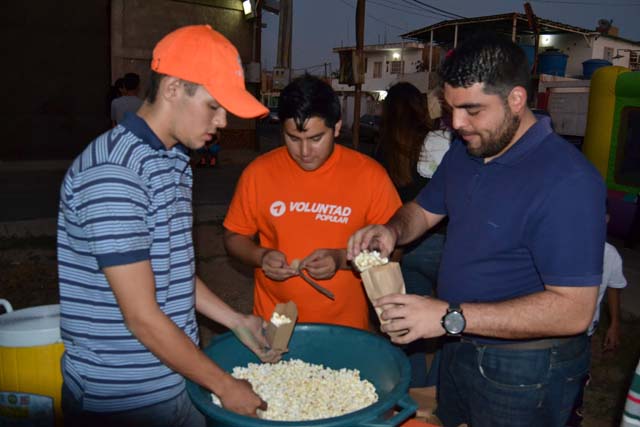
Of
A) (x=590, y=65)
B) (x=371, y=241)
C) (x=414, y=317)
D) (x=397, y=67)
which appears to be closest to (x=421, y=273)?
(x=371, y=241)

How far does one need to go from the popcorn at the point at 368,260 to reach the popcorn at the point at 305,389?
0.46 metres

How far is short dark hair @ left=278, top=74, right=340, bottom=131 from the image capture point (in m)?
2.91

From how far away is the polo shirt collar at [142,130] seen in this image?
1922 millimetres

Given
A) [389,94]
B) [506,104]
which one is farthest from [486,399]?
[389,94]

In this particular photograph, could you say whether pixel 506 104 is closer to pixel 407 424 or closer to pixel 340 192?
pixel 340 192

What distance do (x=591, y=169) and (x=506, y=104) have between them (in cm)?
39

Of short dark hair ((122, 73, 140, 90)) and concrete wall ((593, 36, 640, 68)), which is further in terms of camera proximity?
concrete wall ((593, 36, 640, 68))

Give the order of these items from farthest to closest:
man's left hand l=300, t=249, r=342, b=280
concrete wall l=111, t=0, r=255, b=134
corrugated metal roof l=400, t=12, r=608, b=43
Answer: corrugated metal roof l=400, t=12, r=608, b=43
concrete wall l=111, t=0, r=255, b=134
man's left hand l=300, t=249, r=342, b=280

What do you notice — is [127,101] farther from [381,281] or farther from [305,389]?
[381,281]

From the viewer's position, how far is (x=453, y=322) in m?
2.11

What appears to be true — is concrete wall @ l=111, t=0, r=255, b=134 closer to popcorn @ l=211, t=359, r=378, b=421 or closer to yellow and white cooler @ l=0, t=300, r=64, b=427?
yellow and white cooler @ l=0, t=300, r=64, b=427

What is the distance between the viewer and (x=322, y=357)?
8.51 feet

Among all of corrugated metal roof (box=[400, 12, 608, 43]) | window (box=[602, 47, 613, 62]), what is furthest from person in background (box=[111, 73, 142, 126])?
window (box=[602, 47, 613, 62])

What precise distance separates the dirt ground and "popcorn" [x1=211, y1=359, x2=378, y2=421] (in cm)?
263
